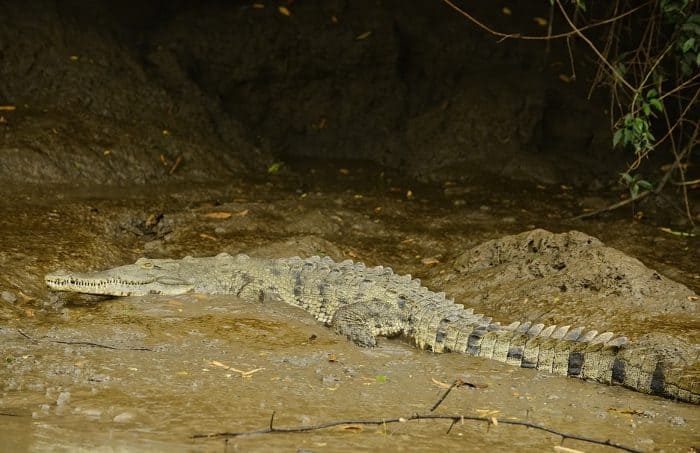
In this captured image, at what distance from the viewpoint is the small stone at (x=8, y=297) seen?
5.65 meters

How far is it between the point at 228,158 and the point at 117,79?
5.14 ft

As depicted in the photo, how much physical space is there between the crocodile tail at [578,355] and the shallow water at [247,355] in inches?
3.3

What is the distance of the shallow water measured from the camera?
12.7ft

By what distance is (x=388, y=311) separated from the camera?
19.2ft

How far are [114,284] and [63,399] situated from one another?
2.14m

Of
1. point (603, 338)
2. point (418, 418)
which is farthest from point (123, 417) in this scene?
point (603, 338)

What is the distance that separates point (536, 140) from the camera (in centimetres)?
1116

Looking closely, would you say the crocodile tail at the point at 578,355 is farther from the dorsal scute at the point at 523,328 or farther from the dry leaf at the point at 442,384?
the dry leaf at the point at 442,384

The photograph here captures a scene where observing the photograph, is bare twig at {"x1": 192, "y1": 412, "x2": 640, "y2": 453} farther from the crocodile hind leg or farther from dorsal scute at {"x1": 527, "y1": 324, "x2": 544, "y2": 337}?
the crocodile hind leg

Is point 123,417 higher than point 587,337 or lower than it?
lower

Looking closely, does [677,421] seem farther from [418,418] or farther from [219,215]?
[219,215]

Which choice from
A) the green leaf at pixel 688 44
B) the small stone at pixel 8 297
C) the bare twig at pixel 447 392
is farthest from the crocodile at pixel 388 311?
the green leaf at pixel 688 44

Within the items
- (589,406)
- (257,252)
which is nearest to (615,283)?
(589,406)

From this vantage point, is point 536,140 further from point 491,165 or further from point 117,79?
point 117,79
